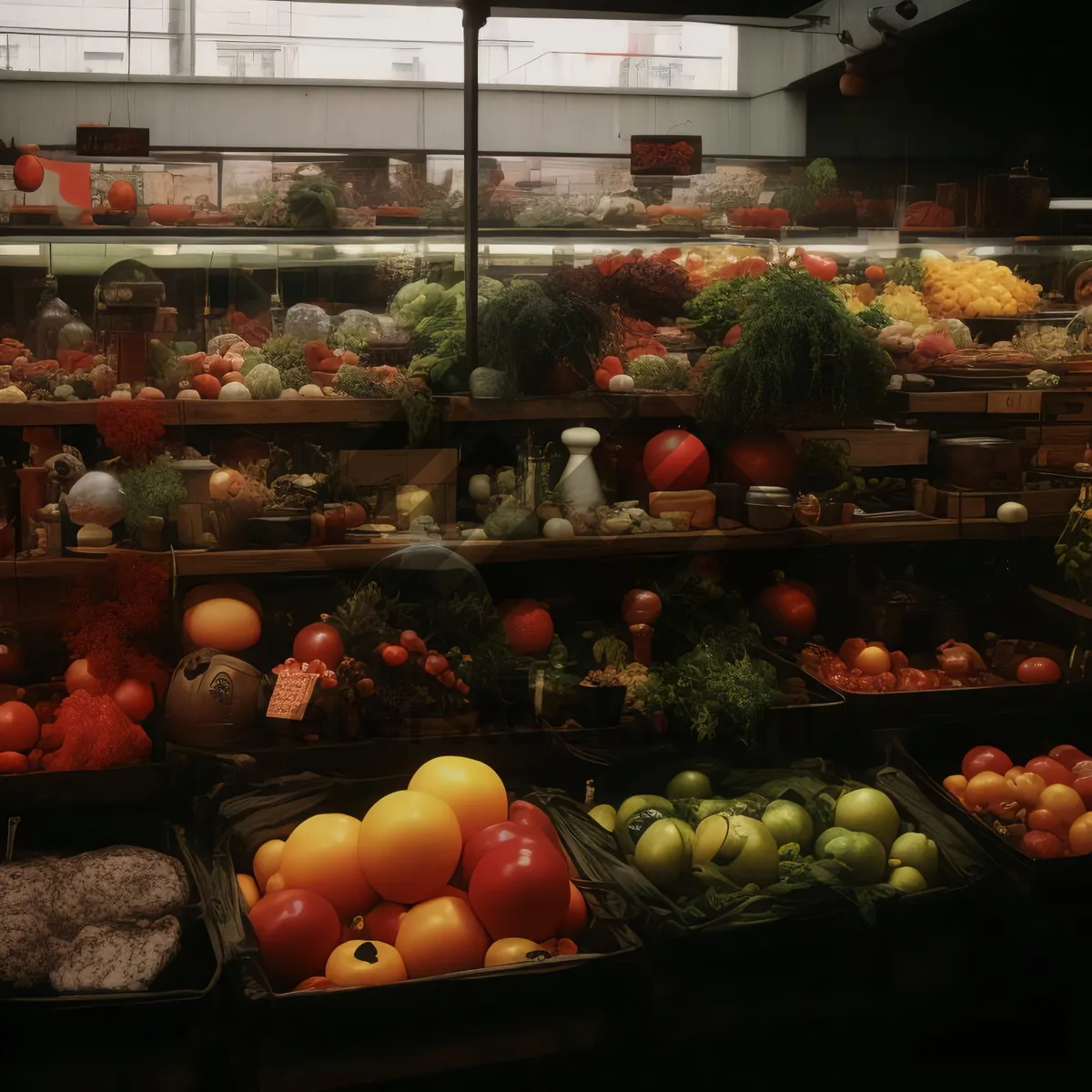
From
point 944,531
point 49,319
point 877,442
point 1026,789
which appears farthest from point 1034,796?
point 49,319

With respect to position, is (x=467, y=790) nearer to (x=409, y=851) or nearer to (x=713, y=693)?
(x=409, y=851)

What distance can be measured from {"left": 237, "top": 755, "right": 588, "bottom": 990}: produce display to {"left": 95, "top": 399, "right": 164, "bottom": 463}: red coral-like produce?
988 mm

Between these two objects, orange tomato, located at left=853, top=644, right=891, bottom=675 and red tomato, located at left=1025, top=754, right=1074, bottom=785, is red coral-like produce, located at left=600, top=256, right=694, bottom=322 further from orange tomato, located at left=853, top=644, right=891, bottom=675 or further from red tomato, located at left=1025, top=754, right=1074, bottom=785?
red tomato, located at left=1025, top=754, right=1074, bottom=785

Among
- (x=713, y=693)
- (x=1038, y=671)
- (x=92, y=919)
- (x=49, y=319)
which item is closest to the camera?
(x=92, y=919)

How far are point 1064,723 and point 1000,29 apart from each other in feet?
5.95

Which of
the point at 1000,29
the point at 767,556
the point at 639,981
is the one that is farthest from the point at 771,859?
the point at 1000,29

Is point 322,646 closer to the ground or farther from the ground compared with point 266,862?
farther from the ground

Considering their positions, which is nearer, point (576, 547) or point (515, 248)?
point (515, 248)

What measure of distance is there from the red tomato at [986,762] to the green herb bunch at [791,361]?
0.96 m

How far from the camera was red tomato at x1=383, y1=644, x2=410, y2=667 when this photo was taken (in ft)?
9.57

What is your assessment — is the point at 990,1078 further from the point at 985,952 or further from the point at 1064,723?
the point at 1064,723

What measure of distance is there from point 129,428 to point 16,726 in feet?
2.53

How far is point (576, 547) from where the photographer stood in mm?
3039

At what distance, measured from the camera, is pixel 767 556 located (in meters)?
3.17
